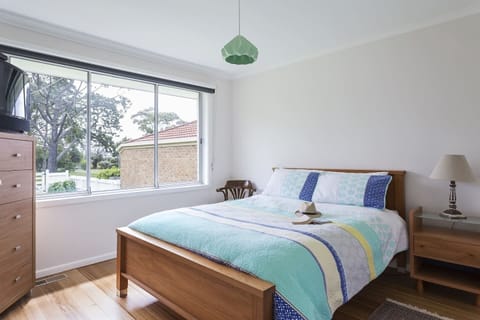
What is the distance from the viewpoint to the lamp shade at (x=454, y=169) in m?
2.29

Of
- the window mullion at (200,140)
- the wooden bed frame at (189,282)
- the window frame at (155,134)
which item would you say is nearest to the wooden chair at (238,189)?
the window frame at (155,134)

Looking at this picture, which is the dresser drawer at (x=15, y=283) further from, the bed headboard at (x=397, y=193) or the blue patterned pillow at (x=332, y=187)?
the bed headboard at (x=397, y=193)

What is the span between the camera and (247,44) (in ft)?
6.31

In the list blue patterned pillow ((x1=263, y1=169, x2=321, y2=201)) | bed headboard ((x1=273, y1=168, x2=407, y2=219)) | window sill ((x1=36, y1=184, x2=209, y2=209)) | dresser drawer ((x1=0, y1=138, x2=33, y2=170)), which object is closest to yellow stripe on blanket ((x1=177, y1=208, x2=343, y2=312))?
blue patterned pillow ((x1=263, y1=169, x2=321, y2=201))

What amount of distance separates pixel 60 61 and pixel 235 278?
2.67 metres

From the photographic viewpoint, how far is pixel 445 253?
224cm

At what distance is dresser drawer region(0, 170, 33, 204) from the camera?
2.06 meters

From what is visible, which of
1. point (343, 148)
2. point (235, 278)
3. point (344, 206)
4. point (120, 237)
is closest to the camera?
point (235, 278)

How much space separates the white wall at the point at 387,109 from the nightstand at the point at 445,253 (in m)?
0.28

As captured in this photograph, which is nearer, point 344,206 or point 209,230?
point 209,230

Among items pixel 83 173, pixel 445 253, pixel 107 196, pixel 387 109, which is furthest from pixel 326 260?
pixel 83 173

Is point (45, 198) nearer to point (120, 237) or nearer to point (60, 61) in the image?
point (120, 237)

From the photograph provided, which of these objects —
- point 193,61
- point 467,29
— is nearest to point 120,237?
point 193,61

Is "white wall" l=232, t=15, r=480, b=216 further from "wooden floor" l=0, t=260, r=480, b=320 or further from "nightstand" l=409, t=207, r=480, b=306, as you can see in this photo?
"wooden floor" l=0, t=260, r=480, b=320
